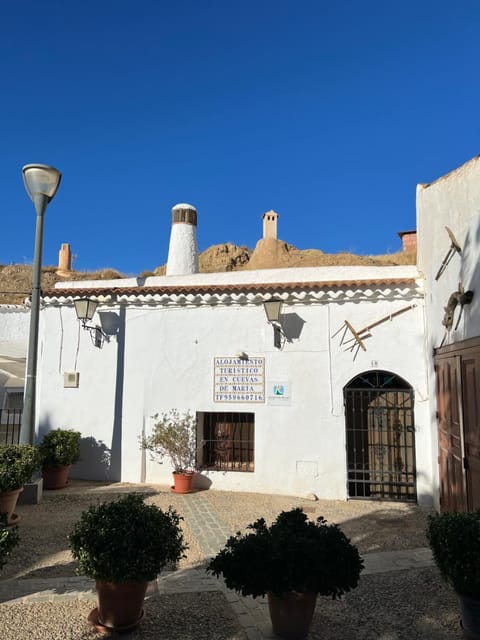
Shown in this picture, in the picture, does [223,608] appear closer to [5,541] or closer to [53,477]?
[5,541]

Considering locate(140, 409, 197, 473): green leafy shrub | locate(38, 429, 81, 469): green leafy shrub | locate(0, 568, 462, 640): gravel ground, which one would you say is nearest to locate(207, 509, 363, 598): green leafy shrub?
locate(0, 568, 462, 640): gravel ground

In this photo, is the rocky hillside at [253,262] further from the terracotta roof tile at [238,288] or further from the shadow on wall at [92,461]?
the shadow on wall at [92,461]

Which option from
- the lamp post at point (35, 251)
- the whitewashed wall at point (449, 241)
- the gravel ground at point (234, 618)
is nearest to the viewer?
the gravel ground at point (234, 618)

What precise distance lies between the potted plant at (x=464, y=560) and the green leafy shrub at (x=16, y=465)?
223 inches

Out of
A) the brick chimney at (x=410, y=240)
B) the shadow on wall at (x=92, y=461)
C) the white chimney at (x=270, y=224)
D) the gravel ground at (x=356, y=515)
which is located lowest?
the gravel ground at (x=356, y=515)

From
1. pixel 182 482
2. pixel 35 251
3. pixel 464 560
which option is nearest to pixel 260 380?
pixel 182 482

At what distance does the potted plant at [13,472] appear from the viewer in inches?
260

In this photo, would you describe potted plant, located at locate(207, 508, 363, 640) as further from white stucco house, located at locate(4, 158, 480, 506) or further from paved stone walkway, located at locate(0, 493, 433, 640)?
white stucco house, located at locate(4, 158, 480, 506)

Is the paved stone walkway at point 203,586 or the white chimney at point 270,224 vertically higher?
the white chimney at point 270,224

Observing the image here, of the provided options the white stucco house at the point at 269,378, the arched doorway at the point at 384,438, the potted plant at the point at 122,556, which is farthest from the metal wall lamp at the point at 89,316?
the potted plant at the point at 122,556

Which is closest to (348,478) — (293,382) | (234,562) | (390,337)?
(293,382)

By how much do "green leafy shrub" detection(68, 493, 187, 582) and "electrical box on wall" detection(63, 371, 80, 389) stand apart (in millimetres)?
6341

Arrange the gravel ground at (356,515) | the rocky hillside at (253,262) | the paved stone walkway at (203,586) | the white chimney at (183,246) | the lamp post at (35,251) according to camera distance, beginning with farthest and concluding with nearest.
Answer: the rocky hillside at (253,262), the white chimney at (183,246), the lamp post at (35,251), the gravel ground at (356,515), the paved stone walkway at (203,586)

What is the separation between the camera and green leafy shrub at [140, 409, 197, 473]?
30.3 feet
